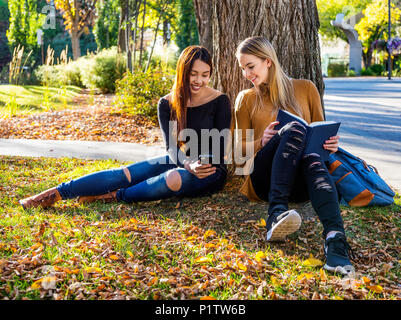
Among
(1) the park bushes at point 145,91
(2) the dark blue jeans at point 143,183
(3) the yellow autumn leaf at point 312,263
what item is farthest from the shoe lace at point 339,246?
(1) the park bushes at point 145,91

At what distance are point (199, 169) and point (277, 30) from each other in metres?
1.47

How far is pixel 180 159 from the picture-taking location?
385 centimetres

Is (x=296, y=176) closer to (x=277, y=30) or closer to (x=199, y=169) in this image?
(x=199, y=169)

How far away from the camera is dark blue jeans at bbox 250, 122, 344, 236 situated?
2.86 meters

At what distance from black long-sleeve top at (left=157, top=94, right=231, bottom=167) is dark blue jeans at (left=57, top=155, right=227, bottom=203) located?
0.47 feet

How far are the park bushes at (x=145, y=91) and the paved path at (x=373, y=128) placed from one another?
3.33m

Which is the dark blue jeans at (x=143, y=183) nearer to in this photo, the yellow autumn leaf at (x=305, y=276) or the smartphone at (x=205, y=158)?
the smartphone at (x=205, y=158)

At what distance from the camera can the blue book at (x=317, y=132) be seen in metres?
3.08

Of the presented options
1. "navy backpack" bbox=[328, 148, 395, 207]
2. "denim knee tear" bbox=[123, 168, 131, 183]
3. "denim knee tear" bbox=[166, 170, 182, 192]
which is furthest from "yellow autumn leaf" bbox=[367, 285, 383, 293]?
Answer: "denim knee tear" bbox=[123, 168, 131, 183]

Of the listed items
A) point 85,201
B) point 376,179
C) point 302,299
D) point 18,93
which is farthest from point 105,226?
point 18,93

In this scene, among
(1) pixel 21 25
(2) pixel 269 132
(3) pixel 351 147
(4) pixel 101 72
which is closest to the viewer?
(2) pixel 269 132

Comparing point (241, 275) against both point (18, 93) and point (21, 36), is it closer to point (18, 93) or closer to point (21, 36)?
point (18, 93)

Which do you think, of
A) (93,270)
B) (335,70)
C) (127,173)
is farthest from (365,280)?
(335,70)

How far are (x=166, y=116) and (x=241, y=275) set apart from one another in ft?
5.70
